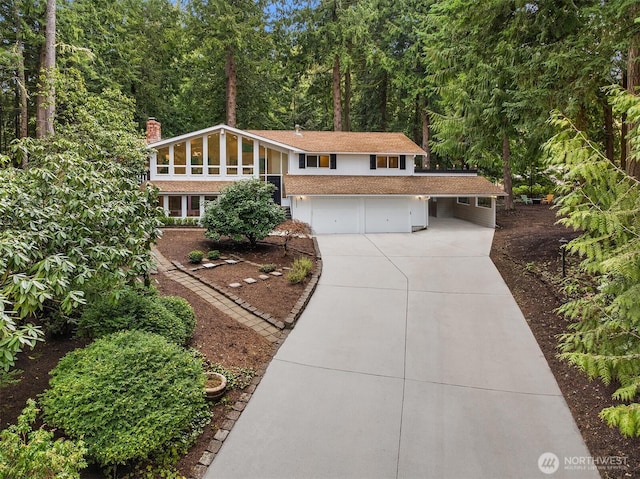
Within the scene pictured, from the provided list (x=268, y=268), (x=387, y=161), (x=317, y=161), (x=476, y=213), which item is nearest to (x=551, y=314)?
(x=268, y=268)

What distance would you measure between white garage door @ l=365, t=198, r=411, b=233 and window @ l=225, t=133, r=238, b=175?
7.80m

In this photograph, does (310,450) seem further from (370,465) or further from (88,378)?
(88,378)

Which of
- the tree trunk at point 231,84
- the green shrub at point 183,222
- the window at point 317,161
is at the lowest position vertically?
the green shrub at point 183,222

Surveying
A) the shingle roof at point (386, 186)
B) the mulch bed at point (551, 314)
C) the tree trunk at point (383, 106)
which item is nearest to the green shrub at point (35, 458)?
the mulch bed at point (551, 314)

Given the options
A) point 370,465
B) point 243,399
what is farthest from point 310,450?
point 243,399

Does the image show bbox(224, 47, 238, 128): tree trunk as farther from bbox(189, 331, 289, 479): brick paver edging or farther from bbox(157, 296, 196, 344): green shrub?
bbox(189, 331, 289, 479): brick paver edging

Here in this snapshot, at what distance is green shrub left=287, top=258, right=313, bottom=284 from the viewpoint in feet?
34.0

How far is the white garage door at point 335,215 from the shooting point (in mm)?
18281

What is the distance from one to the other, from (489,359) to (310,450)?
3731 millimetres

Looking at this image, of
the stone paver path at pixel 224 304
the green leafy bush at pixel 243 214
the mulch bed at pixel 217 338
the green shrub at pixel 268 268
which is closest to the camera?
the mulch bed at pixel 217 338

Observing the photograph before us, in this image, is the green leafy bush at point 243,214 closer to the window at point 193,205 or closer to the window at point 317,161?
the window at point 193,205

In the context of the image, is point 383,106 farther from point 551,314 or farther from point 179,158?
point 551,314
